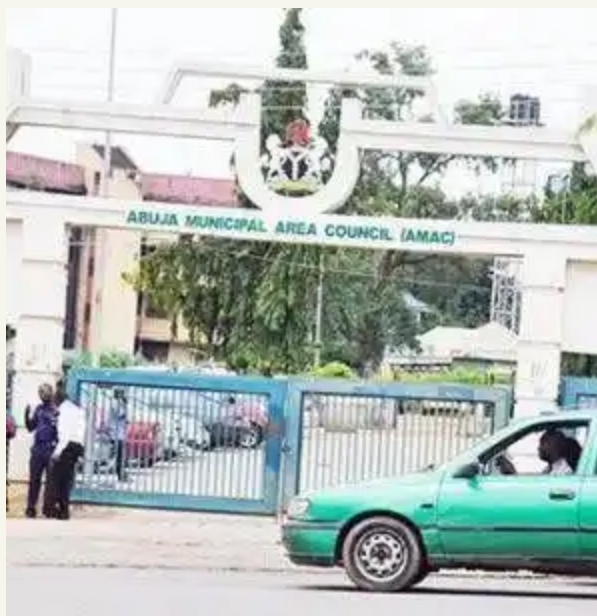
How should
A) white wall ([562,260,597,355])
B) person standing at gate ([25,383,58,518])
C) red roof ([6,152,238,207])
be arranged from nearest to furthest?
person standing at gate ([25,383,58,518]), white wall ([562,260,597,355]), red roof ([6,152,238,207])

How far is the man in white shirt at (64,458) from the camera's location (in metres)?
19.6

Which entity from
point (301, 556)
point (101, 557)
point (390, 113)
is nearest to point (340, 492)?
point (301, 556)

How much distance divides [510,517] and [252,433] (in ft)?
23.1

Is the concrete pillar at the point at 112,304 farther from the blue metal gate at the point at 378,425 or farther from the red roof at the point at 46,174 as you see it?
the blue metal gate at the point at 378,425

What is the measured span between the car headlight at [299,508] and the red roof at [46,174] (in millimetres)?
48913

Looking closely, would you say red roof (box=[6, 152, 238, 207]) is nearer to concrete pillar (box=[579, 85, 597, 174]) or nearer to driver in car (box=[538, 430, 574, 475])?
concrete pillar (box=[579, 85, 597, 174])

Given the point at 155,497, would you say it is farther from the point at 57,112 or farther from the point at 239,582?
the point at 239,582

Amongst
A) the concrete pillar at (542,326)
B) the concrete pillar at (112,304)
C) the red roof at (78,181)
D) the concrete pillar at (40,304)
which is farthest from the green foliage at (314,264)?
the concrete pillar at (112,304)

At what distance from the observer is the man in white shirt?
64.3 ft

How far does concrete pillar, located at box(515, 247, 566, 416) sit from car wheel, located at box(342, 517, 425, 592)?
6800 millimetres

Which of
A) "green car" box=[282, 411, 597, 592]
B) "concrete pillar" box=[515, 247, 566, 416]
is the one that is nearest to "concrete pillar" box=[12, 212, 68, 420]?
"concrete pillar" box=[515, 247, 566, 416]

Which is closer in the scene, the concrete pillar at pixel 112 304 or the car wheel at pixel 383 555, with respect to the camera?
the car wheel at pixel 383 555

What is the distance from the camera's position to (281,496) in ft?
66.5

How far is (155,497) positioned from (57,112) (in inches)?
187
